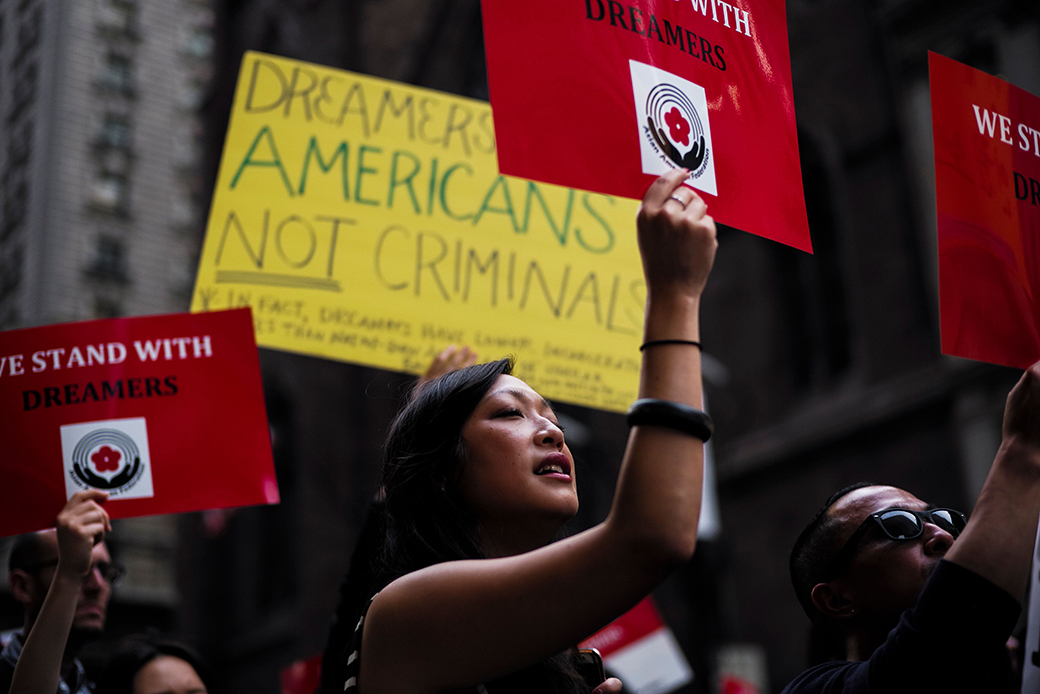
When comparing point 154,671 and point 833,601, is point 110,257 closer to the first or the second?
point 154,671

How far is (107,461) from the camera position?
9.80 feet

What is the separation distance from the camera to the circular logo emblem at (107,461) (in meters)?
2.93

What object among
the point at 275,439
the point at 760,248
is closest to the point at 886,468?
the point at 760,248

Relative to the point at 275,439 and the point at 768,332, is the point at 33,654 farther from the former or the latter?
the point at 275,439

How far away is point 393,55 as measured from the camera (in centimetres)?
1861

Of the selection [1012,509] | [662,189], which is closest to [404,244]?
[662,189]

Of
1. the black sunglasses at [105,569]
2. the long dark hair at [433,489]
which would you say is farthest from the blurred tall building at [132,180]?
the long dark hair at [433,489]

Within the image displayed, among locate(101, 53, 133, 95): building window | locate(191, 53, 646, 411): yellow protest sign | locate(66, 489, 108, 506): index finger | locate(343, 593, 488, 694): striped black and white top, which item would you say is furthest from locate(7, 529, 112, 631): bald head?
locate(101, 53, 133, 95): building window

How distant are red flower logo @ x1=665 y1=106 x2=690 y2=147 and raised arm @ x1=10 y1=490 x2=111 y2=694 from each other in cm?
152

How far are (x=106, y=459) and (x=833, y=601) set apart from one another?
1818 millimetres

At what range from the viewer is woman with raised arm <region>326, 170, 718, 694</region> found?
4.74 feet

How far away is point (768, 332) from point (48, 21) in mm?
9057

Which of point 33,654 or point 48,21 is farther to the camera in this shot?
point 48,21

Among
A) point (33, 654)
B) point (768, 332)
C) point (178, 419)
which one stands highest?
point (768, 332)
